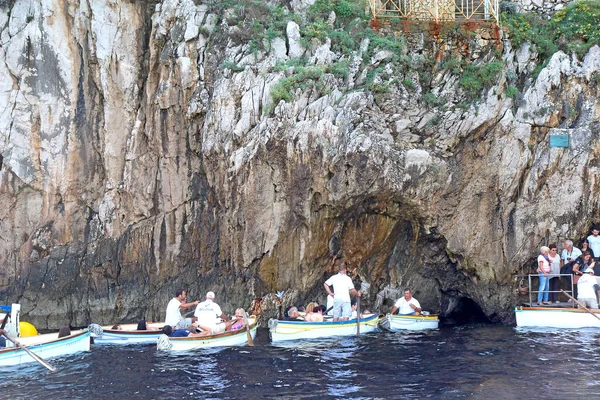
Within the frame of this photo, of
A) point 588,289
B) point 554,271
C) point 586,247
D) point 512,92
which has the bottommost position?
point 588,289

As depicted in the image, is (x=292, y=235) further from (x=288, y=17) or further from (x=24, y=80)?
(x=24, y=80)

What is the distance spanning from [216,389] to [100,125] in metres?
14.3

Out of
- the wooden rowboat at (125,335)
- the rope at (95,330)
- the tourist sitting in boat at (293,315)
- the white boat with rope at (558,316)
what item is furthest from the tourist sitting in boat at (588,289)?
the rope at (95,330)

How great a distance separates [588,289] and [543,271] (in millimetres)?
1379

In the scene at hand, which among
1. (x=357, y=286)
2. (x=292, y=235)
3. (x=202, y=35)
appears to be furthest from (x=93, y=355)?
(x=202, y=35)

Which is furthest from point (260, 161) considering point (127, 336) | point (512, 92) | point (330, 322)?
point (512, 92)

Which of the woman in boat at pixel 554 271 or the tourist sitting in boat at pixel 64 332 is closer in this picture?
the tourist sitting in boat at pixel 64 332

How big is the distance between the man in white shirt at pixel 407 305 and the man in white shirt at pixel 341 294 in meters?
2.15

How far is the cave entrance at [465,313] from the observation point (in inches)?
1005

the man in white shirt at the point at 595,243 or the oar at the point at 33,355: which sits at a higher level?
the man in white shirt at the point at 595,243

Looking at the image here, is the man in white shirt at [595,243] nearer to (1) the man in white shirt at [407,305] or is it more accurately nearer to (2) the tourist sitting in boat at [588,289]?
(2) the tourist sitting in boat at [588,289]

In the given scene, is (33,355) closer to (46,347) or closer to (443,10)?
(46,347)

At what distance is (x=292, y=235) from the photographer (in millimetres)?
24094

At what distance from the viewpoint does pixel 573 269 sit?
2269cm
